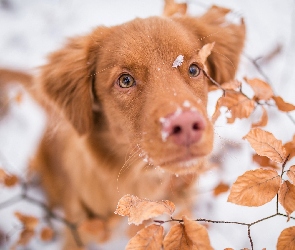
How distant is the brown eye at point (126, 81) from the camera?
1803 millimetres

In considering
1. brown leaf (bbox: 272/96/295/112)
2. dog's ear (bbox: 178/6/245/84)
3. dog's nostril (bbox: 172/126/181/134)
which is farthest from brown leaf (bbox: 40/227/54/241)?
brown leaf (bbox: 272/96/295/112)

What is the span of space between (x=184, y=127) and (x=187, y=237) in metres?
0.44

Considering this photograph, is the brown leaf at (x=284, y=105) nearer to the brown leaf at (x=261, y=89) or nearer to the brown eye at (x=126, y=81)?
the brown leaf at (x=261, y=89)

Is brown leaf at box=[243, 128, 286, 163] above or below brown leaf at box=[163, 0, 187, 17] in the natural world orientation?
below

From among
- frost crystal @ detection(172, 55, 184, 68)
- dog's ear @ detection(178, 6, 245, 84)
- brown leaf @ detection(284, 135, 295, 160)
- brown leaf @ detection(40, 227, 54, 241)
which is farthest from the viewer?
brown leaf @ detection(40, 227, 54, 241)

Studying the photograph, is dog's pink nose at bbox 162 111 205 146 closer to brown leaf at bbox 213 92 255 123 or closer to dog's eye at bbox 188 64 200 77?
brown leaf at bbox 213 92 255 123

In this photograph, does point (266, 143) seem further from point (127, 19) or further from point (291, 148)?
point (127, 19)

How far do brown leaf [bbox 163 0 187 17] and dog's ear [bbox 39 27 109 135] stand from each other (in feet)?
1.40

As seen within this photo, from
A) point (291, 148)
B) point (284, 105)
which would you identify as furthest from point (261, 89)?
point (291, 148)

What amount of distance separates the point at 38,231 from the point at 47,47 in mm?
2596

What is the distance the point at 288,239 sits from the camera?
4.04ft

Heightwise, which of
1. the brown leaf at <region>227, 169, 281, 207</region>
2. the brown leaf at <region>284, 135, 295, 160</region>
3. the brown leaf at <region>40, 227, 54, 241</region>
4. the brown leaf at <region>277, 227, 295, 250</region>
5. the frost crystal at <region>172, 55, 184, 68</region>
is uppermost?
the frost crystal at <region>172, 55, 184, 68</region>

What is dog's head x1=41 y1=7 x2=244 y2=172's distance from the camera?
4.70ft

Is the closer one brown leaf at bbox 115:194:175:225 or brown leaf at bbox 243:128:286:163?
brown leaf at bbox 115:194:175:225
